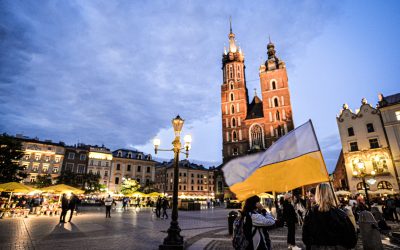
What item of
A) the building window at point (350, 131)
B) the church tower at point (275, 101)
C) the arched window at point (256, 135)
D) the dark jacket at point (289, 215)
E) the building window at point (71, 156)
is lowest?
the dark jacket at point (289, 215)

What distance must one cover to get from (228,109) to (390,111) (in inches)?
1386

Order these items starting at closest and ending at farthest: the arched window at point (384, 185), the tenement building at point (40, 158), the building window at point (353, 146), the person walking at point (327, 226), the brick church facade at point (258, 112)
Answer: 1. the person walking at point (327, 226)
2. the arched window at point (384, 185)
3. the building window at point (353, 146)
4. the tenement building at point (40, 158)
5. the brick church facade at point (258, 112)

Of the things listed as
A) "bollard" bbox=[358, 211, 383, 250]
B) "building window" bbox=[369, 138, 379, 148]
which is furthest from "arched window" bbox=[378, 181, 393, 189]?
"bollard" bbox=[358, 211, 383, 250]

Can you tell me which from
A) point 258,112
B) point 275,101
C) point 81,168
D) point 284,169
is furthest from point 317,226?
point 81,168

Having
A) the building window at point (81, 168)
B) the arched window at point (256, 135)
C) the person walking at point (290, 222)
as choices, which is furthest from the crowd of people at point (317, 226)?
the building window at point (81, 168)

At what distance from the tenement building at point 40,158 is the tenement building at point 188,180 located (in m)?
34.1

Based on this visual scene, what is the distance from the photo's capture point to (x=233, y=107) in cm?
6019

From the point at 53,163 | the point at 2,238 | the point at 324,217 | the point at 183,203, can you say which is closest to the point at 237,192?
the point at 324,217

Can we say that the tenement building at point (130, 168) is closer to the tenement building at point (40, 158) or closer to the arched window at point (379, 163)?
the tenement building at point (40, 158)

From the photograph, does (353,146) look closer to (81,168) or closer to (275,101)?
(275,101)

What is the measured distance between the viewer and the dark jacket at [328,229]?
9.72ft

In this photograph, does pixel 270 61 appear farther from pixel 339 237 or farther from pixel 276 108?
pixel 339 237

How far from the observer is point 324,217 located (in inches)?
122

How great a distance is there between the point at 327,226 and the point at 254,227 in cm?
115
